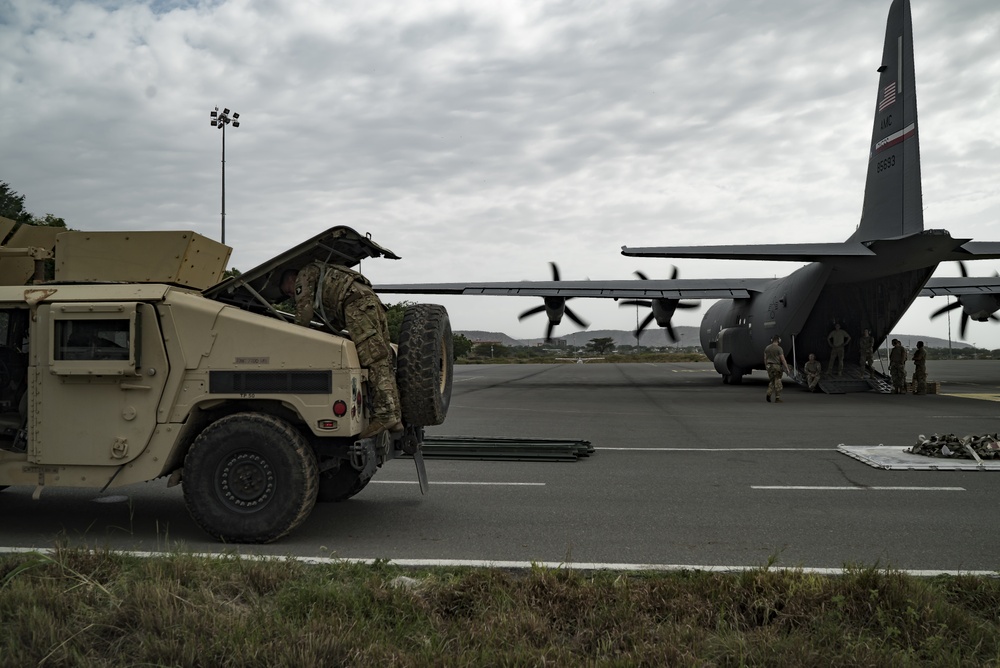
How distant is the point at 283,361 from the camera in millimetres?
6035

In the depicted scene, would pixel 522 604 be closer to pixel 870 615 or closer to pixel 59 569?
pixel 870 615

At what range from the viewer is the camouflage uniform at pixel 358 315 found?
20.7ft

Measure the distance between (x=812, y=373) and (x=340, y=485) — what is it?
20504mm

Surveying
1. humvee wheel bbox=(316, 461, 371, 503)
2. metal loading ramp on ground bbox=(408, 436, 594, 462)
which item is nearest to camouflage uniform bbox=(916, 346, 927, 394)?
metal loading ramp on ground bbox=(408, 436, 594, 462)

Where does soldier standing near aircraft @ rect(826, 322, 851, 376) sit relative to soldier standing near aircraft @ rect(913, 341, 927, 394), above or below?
above

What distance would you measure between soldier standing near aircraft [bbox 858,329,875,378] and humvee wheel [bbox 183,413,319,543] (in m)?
23.2

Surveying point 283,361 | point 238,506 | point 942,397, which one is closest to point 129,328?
point 283,361

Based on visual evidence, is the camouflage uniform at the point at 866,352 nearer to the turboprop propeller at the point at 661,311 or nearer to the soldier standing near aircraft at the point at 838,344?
the soldier standing near aircraft at the point at 838,344

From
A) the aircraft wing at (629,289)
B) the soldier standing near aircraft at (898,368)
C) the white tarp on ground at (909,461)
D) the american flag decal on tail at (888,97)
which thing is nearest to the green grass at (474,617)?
the white tarp on ground at (909,461)

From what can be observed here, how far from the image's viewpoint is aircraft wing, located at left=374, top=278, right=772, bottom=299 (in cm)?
2814

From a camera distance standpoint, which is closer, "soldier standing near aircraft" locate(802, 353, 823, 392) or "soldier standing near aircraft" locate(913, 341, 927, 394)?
"soldier standing near aircraft" locate(913, 341, 927, 394)

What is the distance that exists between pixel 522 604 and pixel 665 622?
810 mm

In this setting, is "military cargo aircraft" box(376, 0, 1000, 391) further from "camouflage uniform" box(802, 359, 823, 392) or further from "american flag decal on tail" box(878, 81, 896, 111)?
"camouflage uniform" box(802, 359, 823, 392)

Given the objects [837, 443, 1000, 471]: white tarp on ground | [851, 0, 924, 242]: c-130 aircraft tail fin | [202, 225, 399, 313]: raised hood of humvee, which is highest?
[851, 0, 924, 242]: c-130 aircraft tail fin
